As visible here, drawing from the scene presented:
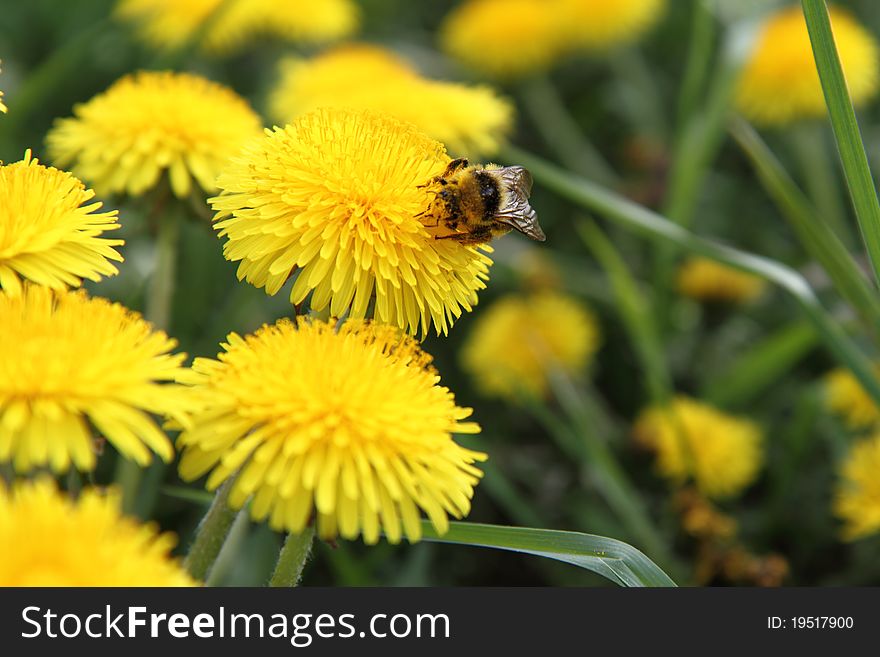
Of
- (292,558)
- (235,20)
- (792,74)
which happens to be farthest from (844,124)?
(235,20)

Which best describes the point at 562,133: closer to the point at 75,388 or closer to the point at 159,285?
the point at 159,285

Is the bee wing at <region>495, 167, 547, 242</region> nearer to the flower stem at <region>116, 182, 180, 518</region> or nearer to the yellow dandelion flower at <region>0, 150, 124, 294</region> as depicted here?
the yellow dandelion flower at <region>0, 150, 124, 294</region>

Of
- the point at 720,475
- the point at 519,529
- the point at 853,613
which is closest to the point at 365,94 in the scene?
the point at 720,475

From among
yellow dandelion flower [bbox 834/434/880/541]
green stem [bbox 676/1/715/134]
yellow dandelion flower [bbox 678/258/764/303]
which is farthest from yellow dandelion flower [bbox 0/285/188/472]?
green stem [bbox 676/1/715/134]

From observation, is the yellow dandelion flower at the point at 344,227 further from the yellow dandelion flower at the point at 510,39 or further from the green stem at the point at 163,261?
the yellow dandelion flower at the point at 510,39

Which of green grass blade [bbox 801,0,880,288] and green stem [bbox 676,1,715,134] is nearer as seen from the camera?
green grass blade [bbox 801,0,880,288]

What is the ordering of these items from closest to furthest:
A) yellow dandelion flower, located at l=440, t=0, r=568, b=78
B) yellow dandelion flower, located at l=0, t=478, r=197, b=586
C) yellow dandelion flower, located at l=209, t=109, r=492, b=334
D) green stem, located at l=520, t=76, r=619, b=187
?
yellow dandelion flower, located at l=0, t=478, r=197, b=586 → yellow dandelion flower, located at l=209, t=109, r=492, b=334 → green stem, located at l=520, t=76, r=619, b=187 → yellow dandelion flower, located at l=440, t=0, r=568, b=78

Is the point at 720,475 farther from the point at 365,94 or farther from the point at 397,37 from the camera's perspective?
the point at 397,37
